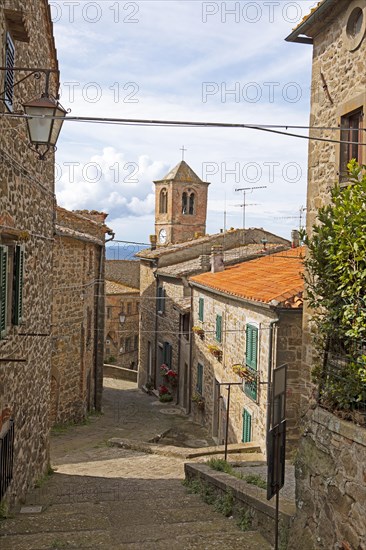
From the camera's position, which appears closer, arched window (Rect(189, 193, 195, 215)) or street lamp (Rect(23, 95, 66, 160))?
street lamp (Rect(23, 95, 66, 160))

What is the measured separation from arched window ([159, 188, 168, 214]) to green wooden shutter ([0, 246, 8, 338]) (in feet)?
143

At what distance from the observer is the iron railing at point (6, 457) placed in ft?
23.2

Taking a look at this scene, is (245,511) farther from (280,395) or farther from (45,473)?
(45,473)

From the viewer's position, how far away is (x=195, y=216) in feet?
164

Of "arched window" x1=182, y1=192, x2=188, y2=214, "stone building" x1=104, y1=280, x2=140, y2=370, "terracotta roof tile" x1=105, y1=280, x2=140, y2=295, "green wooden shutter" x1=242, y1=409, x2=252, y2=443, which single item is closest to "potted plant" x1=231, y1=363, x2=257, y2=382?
"green wooden shutter" x1=242, y1=409, x2=252, y2=443

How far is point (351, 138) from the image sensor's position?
24.8 feet

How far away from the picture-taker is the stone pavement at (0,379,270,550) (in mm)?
6599

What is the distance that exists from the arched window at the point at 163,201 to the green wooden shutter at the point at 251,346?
36.6m

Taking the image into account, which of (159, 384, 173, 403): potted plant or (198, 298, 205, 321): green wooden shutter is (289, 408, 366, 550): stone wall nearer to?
(198, 298, 205, 321): green wooden shutter

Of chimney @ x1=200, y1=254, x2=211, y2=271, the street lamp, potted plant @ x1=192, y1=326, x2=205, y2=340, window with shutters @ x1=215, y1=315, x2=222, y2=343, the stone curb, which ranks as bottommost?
the stone curb

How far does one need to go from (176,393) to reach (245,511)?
18.3m

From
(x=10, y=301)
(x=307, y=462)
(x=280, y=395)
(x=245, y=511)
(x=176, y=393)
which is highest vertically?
(x=10, y=301)

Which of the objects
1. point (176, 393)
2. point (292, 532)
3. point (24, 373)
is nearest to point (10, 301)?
point (24, 373)

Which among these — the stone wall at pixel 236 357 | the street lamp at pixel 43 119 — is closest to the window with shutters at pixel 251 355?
the stone wall at pixel 236 357
